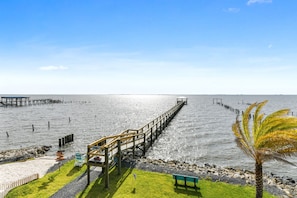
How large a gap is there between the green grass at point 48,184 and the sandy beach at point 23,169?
2.29m

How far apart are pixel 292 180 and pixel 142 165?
14679 millimetres

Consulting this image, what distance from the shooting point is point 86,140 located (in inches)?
1479

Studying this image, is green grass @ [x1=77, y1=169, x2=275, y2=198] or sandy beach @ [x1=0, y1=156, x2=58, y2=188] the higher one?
green grass @ [x1=77, y1=169, x2=275, y2=198]

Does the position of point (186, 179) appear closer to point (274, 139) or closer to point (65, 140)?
point (274, 139)

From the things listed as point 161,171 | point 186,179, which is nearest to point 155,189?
point 186,179

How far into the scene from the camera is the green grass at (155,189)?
13.1 m

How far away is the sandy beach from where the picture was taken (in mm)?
17453

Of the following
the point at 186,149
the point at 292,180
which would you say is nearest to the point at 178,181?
the point at 292,180

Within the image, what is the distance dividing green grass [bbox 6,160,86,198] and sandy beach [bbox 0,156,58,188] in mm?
2290

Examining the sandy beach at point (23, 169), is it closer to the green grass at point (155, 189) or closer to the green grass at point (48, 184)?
the green grass at point (48, 184)

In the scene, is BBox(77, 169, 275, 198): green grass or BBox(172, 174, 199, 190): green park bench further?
BBox(172, 174, 199, 190): green park bench

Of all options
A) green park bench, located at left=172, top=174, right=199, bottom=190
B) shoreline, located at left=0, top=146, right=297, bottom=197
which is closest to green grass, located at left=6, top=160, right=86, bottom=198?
shoreline, located at left=0, top=146, right=297, bottom=197

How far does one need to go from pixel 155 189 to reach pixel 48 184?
7447mm

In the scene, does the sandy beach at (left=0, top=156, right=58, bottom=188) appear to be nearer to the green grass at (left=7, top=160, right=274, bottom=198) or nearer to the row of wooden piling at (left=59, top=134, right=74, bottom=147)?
the green grass at (left=7, top=160, right=274, bottom=198)
